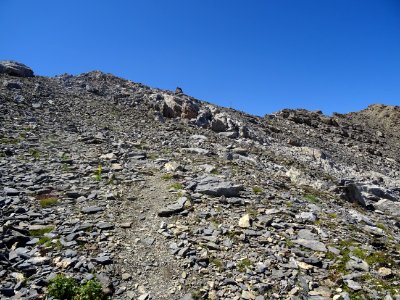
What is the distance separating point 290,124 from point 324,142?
22.5ft

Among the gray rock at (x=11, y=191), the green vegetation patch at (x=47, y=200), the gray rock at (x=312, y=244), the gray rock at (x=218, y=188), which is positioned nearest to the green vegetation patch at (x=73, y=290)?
the green vegetation patch at (x=47, y=200)

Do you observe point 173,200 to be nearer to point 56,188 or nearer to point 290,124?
point 56,188

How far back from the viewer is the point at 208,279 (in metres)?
9.18

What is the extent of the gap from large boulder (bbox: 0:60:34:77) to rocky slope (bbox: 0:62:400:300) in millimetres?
13396

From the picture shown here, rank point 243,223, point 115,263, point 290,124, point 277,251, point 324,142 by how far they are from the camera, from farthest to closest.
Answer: point 290,124, point 324,142, point 243,223, point 277,251, point 115,263

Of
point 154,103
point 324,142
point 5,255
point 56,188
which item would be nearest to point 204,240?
point 5,255

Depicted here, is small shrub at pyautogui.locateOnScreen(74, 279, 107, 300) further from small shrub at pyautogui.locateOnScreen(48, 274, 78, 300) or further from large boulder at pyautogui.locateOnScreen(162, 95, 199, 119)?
large boulder at pyautogui.locateOnScreen(162, 95, 199, 119)

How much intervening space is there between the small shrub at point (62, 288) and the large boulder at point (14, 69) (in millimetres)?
37871

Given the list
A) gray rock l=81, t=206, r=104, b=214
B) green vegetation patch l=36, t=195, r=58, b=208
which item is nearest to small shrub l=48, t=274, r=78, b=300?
gray rock l=81, t=206, r=104, b=214

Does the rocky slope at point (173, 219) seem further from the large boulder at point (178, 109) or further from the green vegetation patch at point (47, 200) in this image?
the large boulder at point (178, 109)

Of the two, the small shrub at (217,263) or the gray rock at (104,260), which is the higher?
the small shrub at (217,263)

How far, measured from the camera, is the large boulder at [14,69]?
39.6 metres

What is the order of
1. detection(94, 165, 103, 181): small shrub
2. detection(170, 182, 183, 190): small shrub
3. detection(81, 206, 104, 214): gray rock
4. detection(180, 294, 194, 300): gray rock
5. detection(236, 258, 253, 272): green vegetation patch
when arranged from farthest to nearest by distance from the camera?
1. detection(94, 165, 103, 181): small shrub
2. detection(170, 182, 183, 190): small shrub
3. detection(81, 206, 104, 214): gray rock
4. detection(236, 258, 253, 272): green vegetation patch
5. detection(180, 294, 194, 300): gray rock

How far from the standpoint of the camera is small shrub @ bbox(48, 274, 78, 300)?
27.1 feet
